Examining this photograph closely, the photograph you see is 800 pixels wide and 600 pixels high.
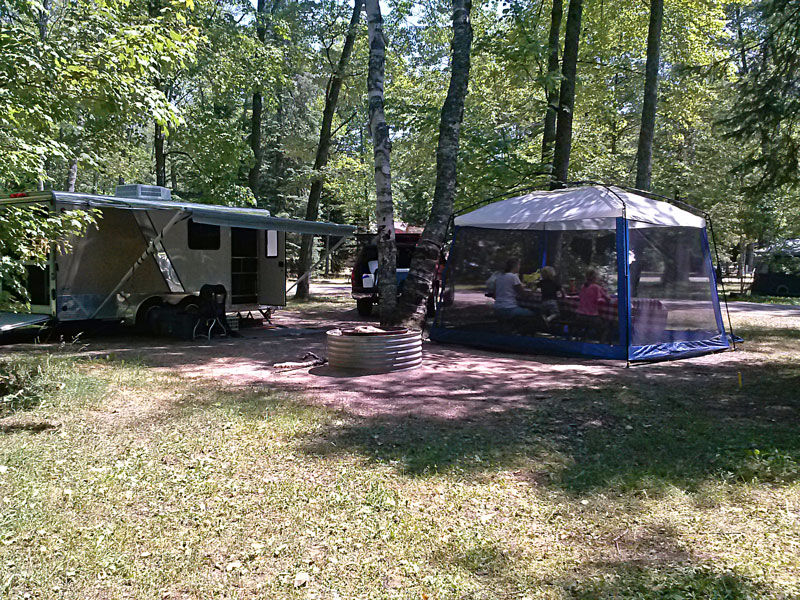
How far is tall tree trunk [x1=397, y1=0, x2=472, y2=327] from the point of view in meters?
10.5

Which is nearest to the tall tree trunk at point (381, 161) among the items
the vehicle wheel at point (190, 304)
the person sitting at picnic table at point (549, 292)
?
the person sitting at picnic table at point (549, 292)

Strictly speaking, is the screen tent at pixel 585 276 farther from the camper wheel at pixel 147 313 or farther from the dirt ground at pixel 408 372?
the camper wheel at pixel 147 313

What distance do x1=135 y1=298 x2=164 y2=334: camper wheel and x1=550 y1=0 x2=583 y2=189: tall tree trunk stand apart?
778 cm

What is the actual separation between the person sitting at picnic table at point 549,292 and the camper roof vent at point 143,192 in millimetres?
6799

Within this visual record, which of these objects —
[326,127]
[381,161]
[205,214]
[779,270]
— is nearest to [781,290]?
[779,270]

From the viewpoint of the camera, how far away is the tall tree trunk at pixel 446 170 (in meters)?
10.5

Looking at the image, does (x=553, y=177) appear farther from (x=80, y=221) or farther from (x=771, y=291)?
(x=771, y=291)

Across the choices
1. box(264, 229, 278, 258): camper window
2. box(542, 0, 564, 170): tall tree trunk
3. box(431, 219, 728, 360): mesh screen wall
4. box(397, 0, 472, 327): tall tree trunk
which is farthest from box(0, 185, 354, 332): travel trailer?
box(542, 0, 564, 170): tall tree trunk

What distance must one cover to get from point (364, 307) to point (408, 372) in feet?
22.9

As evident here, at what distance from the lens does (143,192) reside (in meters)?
11.4

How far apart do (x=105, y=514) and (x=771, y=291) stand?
2518 cm

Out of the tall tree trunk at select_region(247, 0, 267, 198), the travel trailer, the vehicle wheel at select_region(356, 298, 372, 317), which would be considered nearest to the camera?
the travel trailer

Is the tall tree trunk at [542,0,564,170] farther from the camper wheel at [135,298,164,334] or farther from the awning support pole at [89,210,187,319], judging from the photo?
the camper wheel at [135,298,164,334]

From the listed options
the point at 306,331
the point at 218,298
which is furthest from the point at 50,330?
the point at 306,331
